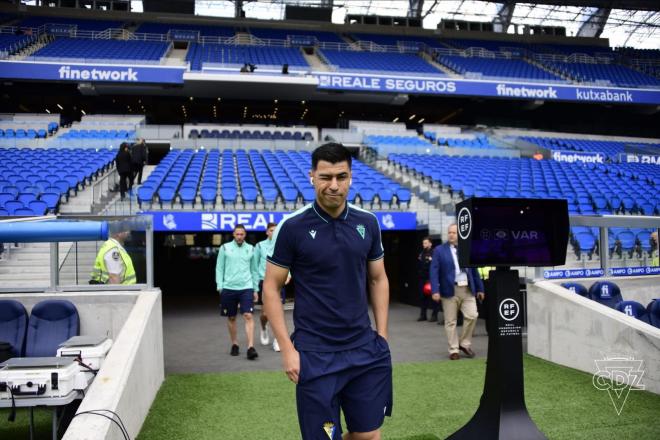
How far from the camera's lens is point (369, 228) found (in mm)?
2895

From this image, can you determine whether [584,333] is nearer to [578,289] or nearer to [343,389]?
[578,289]

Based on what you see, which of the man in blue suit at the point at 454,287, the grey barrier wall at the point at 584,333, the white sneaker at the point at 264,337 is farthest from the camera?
the white sneaker at the point at 264,337

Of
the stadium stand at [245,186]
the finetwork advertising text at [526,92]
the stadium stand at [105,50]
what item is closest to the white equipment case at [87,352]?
the stadium stand at [245,186]

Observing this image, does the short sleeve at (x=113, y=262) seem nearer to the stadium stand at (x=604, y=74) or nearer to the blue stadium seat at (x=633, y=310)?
the blue stadium seat at (x=633, y=310)

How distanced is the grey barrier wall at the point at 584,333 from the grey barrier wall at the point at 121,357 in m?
4.68

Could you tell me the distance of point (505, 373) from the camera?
376 centimetres

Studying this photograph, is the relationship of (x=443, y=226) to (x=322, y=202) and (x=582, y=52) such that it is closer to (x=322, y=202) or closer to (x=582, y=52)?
(x=322, y=202)

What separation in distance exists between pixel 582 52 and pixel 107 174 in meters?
34.1

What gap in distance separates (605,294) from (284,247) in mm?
6354

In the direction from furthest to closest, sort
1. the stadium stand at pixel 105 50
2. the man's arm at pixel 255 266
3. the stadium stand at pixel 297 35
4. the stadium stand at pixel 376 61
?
1. the stadium stand at pixel 297 35
2. the stadium stand at pixel 376 61
3. the stadium stand at pixel 105 50
4. the man's arm at pixel 255 266

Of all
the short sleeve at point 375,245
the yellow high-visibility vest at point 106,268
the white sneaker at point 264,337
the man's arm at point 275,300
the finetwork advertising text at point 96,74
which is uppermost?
the finetwork advertising text at point 96,74

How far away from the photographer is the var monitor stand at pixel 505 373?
3746 mm

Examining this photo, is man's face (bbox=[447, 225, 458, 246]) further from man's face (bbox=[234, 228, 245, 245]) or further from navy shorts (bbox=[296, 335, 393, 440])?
navy shorts (bbox=[296, 335, 393, 440])

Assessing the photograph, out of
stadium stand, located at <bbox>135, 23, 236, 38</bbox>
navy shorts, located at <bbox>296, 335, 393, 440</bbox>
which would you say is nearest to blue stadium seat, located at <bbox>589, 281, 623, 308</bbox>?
navy shorts, located at <bbox>296, 335, 393, 440</bbox>
